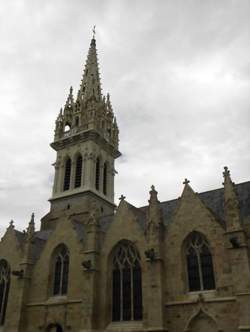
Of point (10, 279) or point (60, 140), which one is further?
point (60, 140)

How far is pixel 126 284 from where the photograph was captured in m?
22.0

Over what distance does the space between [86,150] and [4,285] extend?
54.4 feet

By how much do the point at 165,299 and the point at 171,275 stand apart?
1.36m

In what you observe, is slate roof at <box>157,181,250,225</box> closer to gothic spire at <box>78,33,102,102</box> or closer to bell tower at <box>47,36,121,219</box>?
bell tower at <box>47,36,121,219</box>

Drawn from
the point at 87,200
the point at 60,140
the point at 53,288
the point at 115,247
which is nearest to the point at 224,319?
the point at 115,247

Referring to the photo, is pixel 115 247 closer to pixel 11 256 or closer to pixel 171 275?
pixel 171 275

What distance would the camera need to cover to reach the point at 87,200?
3553 centimetres

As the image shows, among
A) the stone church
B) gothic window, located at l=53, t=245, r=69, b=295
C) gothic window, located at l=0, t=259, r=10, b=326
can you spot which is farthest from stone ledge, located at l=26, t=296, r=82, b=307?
gothic window, located at l=0, t=259, r=10, b=326

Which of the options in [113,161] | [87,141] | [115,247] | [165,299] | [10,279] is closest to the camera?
[165,299]

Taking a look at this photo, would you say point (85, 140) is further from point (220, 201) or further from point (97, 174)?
point (220, 201)

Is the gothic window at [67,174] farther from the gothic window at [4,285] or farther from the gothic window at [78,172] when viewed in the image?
the gothic window at [4,285]

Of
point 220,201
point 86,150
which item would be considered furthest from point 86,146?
point 220,201

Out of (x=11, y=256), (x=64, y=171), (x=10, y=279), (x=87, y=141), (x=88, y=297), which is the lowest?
(x=88, y=297)

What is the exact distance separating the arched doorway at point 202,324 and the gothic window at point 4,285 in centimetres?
1541
